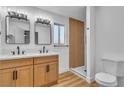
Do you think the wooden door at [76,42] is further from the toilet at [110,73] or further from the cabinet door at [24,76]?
the cabinet door at [24,76]

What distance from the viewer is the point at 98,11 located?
2596 millimetres

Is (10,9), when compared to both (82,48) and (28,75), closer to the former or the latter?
(28,75)

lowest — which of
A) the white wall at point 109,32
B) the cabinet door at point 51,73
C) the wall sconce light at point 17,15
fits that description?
the cabinet door at point 51,73

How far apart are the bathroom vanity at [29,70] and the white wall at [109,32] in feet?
3.30

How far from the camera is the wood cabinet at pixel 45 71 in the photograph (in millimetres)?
2221

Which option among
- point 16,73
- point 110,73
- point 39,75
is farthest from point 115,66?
point 16,73

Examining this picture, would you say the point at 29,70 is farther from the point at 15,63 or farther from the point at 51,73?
the point at 51,73

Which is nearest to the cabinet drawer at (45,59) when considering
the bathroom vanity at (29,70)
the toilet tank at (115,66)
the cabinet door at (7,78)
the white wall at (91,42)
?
the bathroom vanity at (29,70)

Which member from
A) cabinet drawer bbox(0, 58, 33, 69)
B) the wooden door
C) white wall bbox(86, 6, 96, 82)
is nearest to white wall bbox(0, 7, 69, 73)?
the wooden door

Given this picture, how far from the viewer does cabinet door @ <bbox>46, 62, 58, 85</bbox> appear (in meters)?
2.42

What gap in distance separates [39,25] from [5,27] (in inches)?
31.9

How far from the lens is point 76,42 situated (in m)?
3.78

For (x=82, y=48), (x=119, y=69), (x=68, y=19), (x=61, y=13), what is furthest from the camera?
(x=82, y=48)
